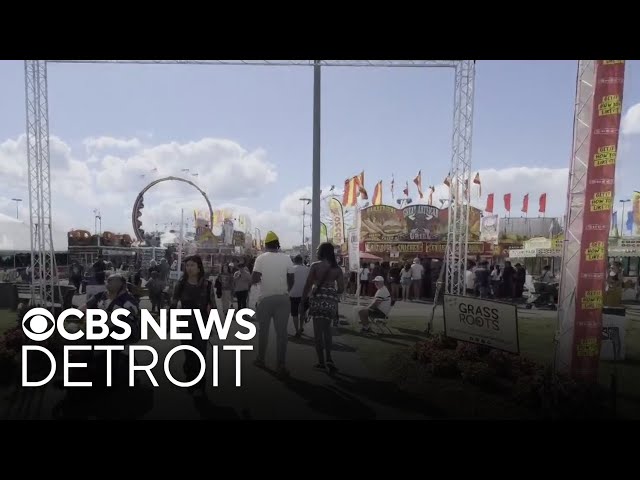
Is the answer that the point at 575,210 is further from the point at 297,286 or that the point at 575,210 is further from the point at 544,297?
the point at 544,297

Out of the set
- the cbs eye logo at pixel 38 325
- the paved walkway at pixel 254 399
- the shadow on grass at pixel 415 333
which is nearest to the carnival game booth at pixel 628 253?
the shadow on grass at pixel 415 333

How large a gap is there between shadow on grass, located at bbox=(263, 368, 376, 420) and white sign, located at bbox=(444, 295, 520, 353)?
5.69ft

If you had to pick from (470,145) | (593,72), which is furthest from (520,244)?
(593,72)

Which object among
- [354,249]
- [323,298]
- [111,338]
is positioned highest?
[354,249]

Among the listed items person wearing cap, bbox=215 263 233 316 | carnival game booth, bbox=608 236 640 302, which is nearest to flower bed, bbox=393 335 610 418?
person wearing cap, bbox=215 263 233 316

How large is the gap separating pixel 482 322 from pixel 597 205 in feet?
5.54

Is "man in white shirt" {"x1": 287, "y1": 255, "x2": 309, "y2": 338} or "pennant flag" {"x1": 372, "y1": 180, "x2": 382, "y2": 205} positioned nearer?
"man in white shirt" {"x1": 287, "y1": 255, "x2": 309, "y2": 338}

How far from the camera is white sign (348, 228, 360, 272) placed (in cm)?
1077

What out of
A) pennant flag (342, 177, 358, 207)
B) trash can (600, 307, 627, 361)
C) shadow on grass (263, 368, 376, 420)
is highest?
pennant flag (342, 177, 358, 207)

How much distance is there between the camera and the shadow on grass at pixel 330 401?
4.38 metres

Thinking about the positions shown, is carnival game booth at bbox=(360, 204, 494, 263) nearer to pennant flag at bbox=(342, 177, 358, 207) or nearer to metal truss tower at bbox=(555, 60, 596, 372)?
pennant flag at bbox=(342, 177, 358, 207)

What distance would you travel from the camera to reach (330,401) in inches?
183

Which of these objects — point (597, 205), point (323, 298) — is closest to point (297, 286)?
point (323, 298)

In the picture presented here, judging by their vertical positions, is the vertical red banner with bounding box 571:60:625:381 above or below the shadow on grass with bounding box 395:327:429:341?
above
